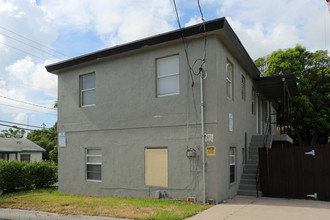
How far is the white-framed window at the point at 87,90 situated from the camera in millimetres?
12922

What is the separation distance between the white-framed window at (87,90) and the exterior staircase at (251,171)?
706 centimetres

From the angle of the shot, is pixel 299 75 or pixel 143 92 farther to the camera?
pixel 299 75

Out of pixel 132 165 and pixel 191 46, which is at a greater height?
pixel 191 46

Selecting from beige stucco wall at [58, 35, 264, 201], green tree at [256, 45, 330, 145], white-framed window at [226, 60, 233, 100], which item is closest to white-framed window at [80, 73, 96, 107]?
beige stucco wall at [58, 35, 264, 201]

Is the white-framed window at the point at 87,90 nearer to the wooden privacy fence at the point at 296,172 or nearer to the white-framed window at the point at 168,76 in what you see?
the white-framed window at the point at 168,76

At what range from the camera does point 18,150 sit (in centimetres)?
2958

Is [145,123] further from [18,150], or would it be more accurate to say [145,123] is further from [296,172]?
[18,150]

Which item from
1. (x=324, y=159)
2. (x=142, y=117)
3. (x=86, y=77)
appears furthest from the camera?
(x=86, y=77)

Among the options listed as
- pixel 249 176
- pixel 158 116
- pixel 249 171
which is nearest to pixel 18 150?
pixel 158 116

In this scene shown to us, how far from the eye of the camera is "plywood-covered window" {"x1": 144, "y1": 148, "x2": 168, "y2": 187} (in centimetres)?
1042

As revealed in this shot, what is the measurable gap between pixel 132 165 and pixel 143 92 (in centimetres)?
279

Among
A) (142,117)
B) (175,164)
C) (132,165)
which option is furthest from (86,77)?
(175,164)

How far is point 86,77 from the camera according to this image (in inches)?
521

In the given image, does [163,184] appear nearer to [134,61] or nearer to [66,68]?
[134,61]
